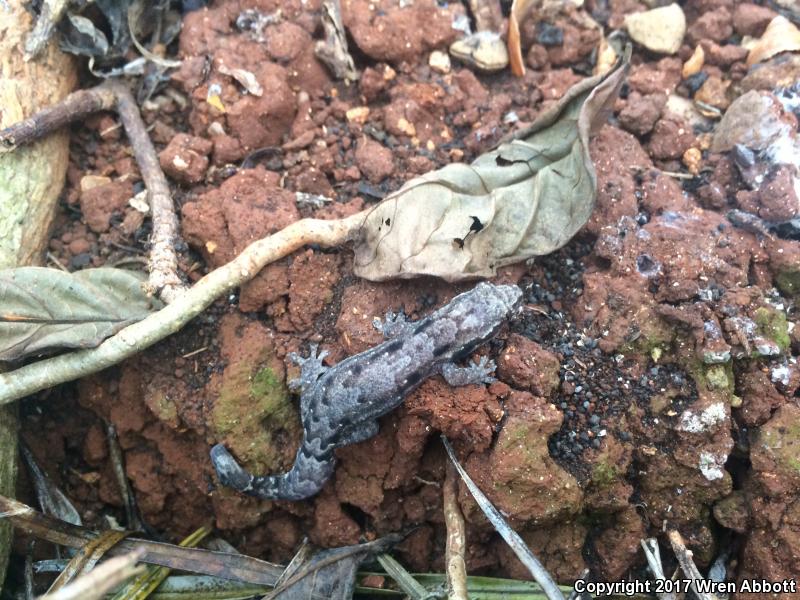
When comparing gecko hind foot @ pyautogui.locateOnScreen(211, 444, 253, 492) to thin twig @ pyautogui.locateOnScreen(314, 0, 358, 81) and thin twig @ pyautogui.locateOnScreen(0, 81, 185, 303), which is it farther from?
thin twig @ pyautogui.locateOnScreen(314, 0, 358, 81)

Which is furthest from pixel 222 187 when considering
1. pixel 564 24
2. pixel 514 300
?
pixel 564 24

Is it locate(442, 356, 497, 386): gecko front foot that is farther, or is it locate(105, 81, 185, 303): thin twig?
locate(105, 81, 185, 303): thin twig

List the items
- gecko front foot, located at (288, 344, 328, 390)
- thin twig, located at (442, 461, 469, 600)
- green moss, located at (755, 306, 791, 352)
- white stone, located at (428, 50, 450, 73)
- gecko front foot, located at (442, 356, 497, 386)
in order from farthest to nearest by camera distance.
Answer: white stone, located at (428, 50, 450, 73) → gecko front foot, located at (288, 344, 328, 390) → gecko front foot, located at (442, 356, 497, 386) → green moss, located at (755, 306, 791, 352) → thin twig, located at (442, 461, 469, 600)

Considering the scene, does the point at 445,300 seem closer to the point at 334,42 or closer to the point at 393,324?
the point at 393,324

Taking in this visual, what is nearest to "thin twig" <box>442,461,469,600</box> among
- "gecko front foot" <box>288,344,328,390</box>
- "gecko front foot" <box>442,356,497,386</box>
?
"gecko front foot" <box>442,356,497,386</box>

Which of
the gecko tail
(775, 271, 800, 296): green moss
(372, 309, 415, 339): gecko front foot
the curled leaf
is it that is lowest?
the gecko tail

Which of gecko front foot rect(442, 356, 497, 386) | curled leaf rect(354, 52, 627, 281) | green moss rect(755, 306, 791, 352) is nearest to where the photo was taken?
green moss rect(755, 306, 791, 352)

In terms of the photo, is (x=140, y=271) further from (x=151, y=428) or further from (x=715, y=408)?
(x=715, y=408)
